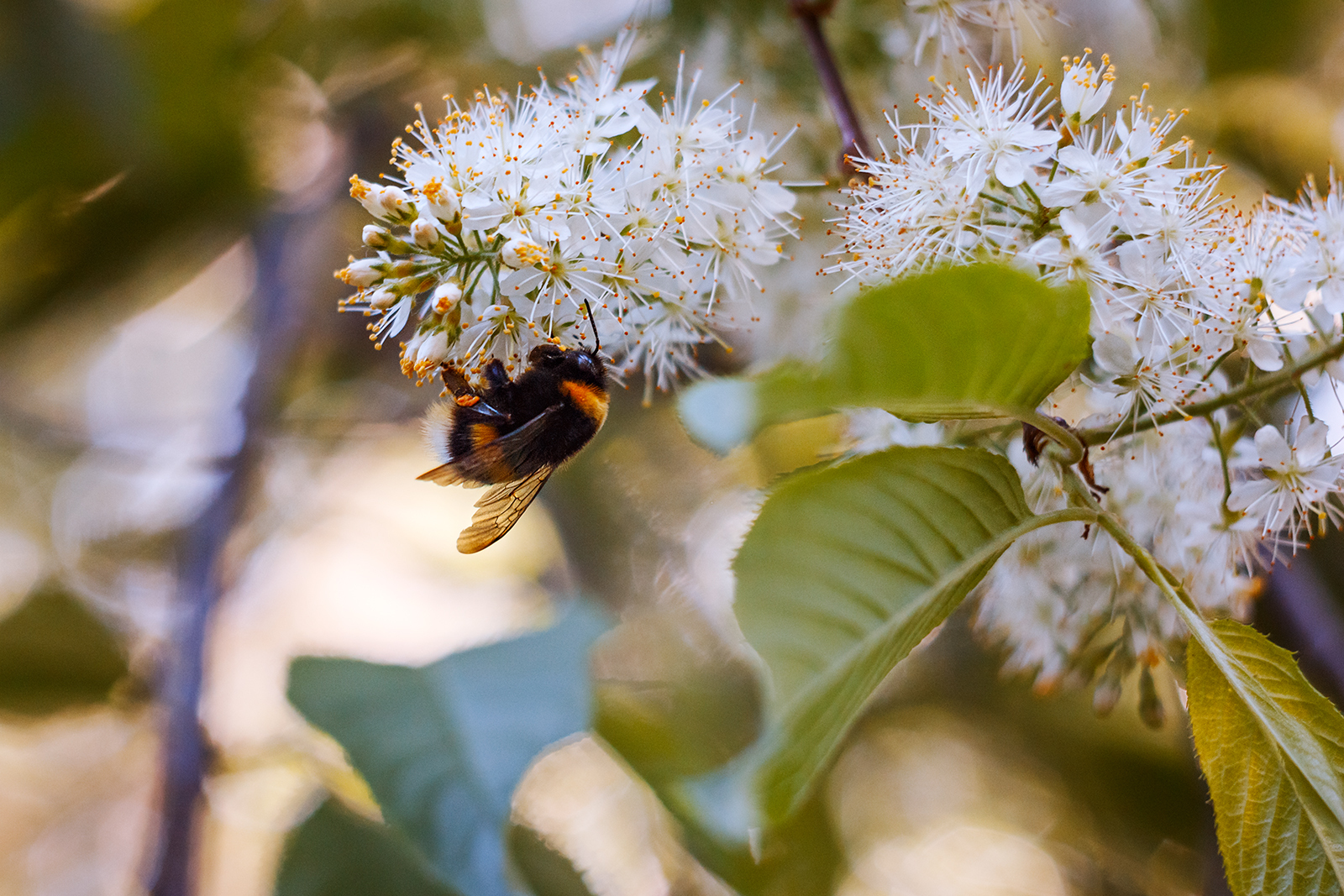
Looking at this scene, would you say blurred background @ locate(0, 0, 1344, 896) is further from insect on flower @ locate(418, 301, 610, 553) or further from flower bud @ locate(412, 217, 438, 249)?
flower bud @ locate(412, 217, 438, 249)

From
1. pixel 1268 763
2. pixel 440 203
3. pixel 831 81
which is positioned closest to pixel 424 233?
pixel 440 203

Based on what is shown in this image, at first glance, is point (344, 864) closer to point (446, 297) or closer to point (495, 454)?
point (495, 454)

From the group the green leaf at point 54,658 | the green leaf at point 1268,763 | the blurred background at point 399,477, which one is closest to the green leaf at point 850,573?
the green leaf at point 1268,763

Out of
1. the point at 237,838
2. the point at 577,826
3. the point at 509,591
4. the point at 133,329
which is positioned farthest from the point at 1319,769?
the point at 133,329

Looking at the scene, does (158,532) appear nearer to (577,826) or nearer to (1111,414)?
(577,826)

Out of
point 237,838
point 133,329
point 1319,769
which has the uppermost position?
point 1319,769

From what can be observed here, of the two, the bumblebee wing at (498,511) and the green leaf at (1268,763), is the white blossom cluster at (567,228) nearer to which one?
the bumblebee wing at (498,511)
